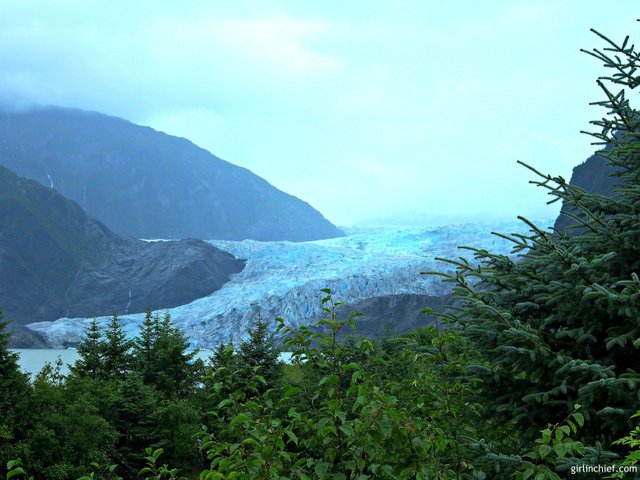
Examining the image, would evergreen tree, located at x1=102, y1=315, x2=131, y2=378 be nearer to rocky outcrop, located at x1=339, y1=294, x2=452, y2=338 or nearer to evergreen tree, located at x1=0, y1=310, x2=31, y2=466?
evergreen tree, located at x1=0, y1=310, x2=31, y2=466

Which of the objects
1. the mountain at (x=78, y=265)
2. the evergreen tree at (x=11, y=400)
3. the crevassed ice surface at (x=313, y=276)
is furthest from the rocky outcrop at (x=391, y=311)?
the evergreen tree at (x=11, y=400)

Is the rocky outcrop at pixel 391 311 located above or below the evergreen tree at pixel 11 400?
below

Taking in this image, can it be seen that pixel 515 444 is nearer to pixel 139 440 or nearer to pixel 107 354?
pixel 139 440

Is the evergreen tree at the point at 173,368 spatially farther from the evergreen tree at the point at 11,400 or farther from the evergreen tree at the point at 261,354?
the evergreen tree at the point at 11,400

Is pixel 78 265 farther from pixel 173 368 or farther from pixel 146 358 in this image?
pixel 173 368

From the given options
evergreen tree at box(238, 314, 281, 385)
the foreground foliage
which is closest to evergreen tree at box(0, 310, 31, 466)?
evergreen tree at box(238, 314, 281, 385)

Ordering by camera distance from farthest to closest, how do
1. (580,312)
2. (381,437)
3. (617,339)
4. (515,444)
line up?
(515,444)
(580,312)
(617,339)
(381,437)

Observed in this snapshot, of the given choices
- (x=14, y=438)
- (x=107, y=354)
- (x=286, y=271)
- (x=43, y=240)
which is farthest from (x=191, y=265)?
(x=14, y=438)
